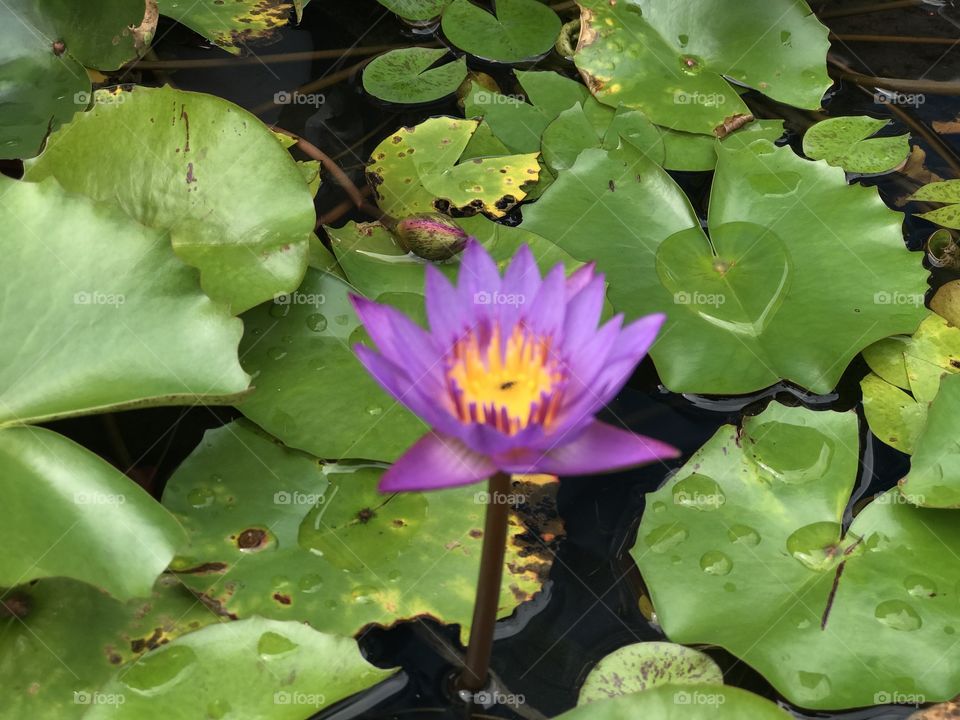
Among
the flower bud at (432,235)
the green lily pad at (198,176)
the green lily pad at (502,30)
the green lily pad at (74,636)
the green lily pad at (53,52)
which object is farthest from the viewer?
the green lily pad at (502,30)

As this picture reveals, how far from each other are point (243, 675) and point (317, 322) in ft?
2.51


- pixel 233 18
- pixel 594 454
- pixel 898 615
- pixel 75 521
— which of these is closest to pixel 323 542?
pixel 75 521

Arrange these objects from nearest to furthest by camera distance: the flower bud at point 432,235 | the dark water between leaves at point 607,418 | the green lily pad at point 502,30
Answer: the dark water between leaves at point 607,418 < the flower bud at point 432,235 < the green lily pad at point 502,30

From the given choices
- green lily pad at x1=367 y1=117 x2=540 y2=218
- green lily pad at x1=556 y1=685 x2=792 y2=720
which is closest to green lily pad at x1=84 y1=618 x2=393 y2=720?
green lily pad at x1=556 y1=685 x2=792 y2=720

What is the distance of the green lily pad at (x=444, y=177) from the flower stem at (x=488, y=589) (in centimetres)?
116

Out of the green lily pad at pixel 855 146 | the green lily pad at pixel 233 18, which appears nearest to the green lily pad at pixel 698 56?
→ the green lily pad at pixel 855 146

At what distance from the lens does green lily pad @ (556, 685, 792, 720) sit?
1.35 meters

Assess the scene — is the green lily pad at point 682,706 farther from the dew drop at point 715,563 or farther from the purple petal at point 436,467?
the purple petal at point 436,467

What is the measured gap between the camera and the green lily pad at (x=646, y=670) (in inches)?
61.1

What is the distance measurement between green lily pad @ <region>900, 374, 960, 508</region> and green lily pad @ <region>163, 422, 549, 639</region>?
2.31ft

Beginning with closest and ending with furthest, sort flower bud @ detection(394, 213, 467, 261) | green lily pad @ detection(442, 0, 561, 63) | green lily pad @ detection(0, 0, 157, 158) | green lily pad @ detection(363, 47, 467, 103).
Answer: flower bud @ detection(394, 213, 467, 261) → green lily pad @ detection(0, 0, 157, 158) → green lily pad @ detection(363, 47, 467, 103) → green lily pad @ detection(442, 0, 561, 63)

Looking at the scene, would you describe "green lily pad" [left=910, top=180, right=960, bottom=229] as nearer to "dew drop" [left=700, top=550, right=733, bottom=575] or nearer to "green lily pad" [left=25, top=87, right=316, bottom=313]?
"dew drop" [left=700, top=550, right=733, bottom=575]

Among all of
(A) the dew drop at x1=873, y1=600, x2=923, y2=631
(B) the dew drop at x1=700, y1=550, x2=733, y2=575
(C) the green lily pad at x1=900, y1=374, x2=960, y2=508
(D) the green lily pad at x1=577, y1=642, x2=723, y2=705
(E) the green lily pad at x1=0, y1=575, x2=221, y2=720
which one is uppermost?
(C) the green lily pad at x1=900, y1=374, x2=960, y2=508

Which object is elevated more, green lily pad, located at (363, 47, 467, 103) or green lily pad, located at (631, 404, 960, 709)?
green lily pad, located at (363, 47, 467, 103)
